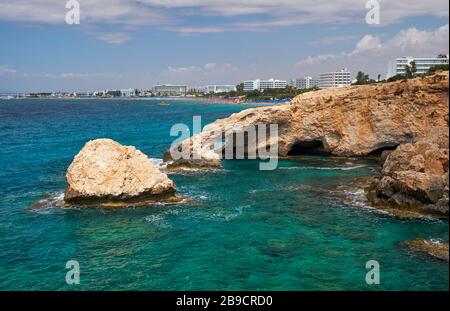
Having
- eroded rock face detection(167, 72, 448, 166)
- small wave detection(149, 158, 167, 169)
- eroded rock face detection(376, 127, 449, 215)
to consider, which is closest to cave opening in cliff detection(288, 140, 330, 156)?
eroded rock face detection(167, 72, 448, 166)

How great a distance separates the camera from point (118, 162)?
30953 mm

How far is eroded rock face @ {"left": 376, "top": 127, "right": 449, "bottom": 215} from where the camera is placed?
26984 millimetres

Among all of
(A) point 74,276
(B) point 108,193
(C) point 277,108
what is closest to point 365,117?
(C) point 277,108

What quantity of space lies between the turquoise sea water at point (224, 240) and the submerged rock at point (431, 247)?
1.76 ft

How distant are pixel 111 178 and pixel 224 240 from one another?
10087 mm

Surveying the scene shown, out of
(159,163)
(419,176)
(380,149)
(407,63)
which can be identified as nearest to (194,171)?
(159,163)

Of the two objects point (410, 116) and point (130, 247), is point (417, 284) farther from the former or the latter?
point (410, 116)

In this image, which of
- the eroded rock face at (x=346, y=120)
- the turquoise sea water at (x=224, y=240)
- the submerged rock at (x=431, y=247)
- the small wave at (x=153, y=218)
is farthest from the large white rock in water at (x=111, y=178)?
the submerged rock at (x=431, y=247)

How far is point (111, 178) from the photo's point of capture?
30.3 m

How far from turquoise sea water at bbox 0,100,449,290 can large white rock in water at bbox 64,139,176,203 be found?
1442 millimetres

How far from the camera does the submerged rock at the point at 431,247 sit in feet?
69.5

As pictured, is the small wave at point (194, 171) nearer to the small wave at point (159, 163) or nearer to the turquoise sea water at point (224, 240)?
the small wave at point (159, 163)

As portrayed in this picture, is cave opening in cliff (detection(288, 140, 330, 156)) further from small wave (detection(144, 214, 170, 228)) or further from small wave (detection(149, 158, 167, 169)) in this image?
small wave (detection(144, 214, 170, 228))

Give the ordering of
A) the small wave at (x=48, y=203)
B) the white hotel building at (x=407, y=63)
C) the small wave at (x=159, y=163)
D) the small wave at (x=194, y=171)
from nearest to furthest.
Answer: the small wave at (x=48, y=203) → the small wave at (x=194, y=171) → the small wave at (x=159, y=163) → the white hotel building at (x=407, y=63)
